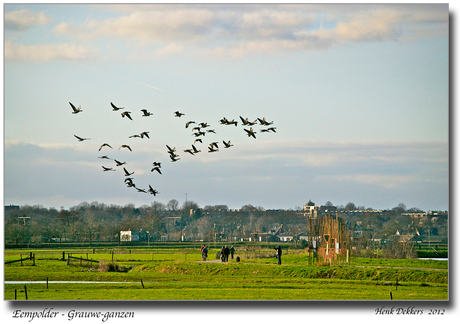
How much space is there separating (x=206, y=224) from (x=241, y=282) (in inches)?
3889

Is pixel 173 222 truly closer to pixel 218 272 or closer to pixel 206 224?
pixel 206 224

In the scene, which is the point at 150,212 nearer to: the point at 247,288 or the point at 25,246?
the point at 25,246

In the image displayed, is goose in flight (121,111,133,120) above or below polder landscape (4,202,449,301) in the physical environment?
above

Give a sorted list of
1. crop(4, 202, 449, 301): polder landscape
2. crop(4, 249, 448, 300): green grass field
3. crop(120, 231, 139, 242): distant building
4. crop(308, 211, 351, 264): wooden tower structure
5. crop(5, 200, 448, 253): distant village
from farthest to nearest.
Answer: crop(120, 231, 139, 242): distant building < crop(5, 200, 448, 253): distant village < crop(308, 211, 351, 264): wooden tower structure < crop(4, 202, 449, 301): polder landscape < crop(4, 249, 448, 300): green grass field

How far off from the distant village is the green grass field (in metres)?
15.6

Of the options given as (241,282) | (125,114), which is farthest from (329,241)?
(125,114)

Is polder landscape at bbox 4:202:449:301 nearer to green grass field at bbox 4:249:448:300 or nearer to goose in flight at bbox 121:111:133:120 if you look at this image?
green grass field at bbox 4:249:448:300

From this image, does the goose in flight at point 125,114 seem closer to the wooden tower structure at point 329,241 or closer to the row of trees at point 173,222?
the wooden tower structure at point 329,241

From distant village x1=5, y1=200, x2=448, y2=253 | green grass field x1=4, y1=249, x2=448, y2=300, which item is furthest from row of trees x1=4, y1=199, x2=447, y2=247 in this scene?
green grass field x1=4, y1=249, x2=448, y2=300

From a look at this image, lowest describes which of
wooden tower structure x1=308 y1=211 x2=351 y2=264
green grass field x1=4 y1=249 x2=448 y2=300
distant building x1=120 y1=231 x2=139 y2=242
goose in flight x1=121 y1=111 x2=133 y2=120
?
distant building x1=120 y1=231 x2=139 y2=242

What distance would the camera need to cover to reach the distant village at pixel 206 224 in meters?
84.3

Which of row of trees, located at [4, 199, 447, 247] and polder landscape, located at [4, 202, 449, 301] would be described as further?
row of trees, located at [4, 199, 447, 247]

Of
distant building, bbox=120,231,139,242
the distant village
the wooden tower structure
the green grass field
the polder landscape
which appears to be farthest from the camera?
distant building, bbox=120,231,139,242

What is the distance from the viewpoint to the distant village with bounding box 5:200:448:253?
84275mm
